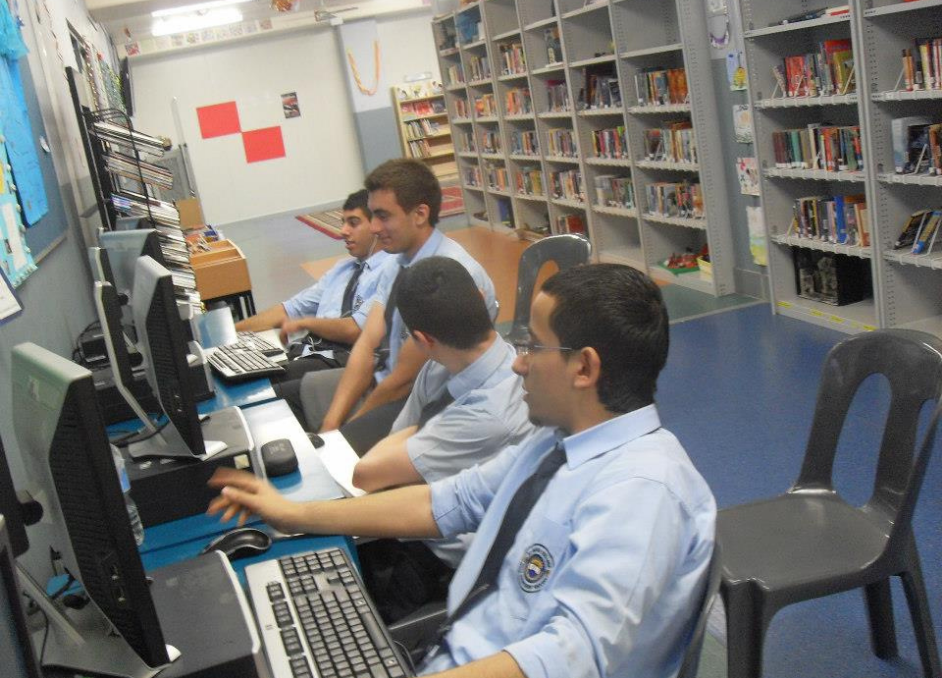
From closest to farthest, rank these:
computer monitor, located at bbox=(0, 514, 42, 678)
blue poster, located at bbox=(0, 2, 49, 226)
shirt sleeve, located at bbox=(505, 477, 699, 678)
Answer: computer monitor, located at bbox=(0, 514, 42, 678) → shirt sleeve, located at bbox=(505, 477, 699, 678) → blue poster, located at bbox=(0, 2, 49, 226)

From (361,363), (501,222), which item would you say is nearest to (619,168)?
(501,222)

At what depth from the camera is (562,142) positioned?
26.2 ft

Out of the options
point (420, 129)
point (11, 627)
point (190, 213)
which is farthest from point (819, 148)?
point (420, 129)

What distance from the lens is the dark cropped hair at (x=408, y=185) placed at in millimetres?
3307

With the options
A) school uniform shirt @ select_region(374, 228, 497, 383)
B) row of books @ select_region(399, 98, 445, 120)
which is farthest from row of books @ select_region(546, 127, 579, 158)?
row of books @ select_region(399, 98, 445, 120)

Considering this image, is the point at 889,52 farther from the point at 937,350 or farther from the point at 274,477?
the point at 274,477

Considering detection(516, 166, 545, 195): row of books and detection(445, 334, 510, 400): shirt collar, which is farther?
detection(516, 166, 545, 195): row of books

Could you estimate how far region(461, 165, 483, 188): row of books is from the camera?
1063cm

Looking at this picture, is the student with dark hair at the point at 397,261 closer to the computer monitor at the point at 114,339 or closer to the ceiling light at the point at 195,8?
the computer monitor at the point at 114,339

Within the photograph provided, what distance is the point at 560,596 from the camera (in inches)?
47.7

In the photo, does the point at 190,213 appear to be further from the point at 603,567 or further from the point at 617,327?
the point at 603,567

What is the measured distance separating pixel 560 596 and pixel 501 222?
9.01 m

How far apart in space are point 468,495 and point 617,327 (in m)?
0.50

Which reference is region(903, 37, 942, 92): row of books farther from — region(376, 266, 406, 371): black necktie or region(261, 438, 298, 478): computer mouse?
region(261, 438, 298, 478): computer mouse
